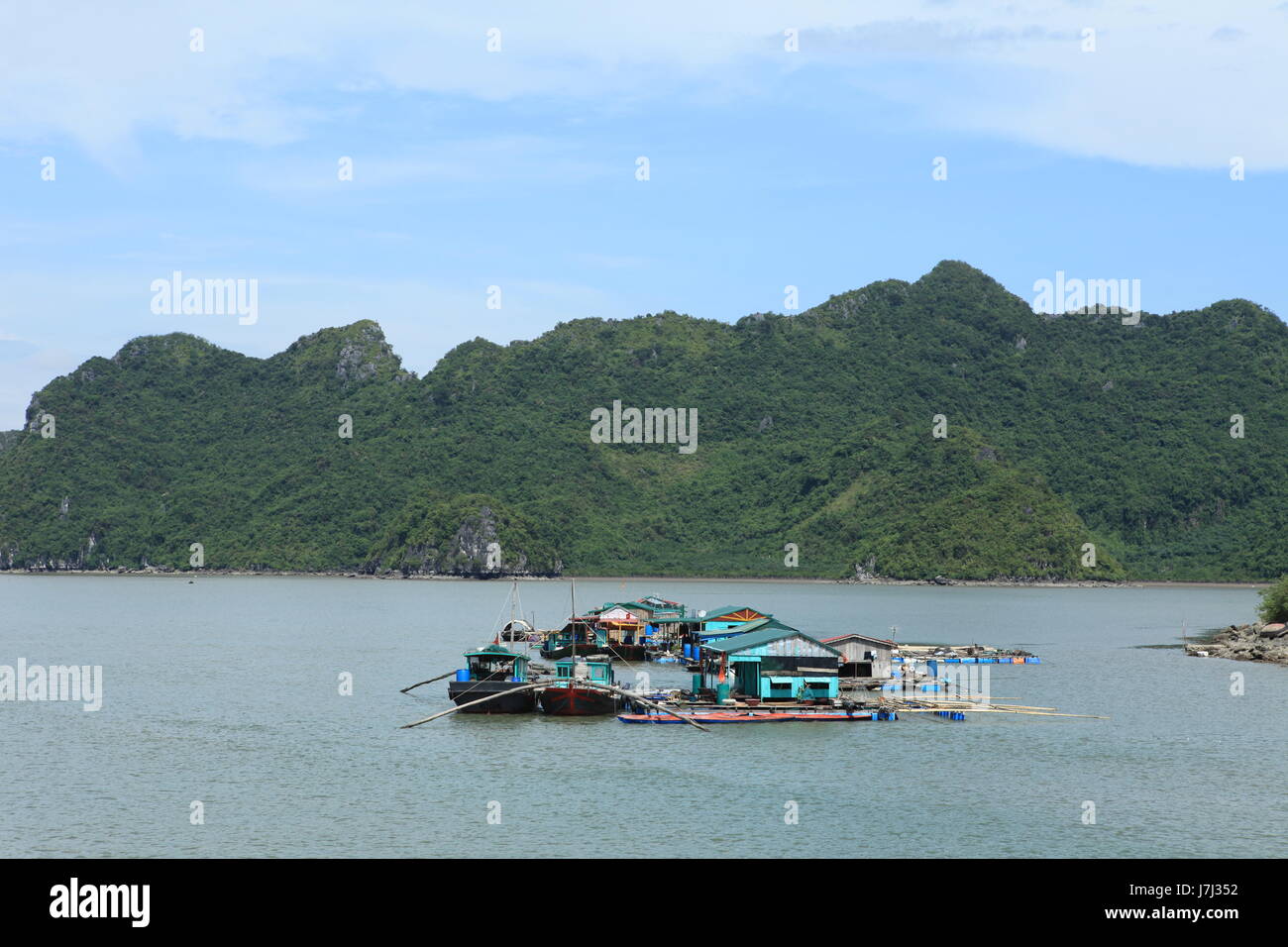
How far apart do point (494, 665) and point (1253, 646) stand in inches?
2275

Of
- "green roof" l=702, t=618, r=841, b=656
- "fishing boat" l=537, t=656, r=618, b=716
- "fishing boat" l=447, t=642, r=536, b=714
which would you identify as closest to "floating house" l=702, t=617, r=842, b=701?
"green roof" l=702, t=618, r=841, b=656

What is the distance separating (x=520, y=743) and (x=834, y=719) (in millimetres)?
14175

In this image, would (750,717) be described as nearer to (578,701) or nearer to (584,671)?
(578,701)

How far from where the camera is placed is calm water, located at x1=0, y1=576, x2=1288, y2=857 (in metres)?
35.4

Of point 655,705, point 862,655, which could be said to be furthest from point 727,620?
point 655,705

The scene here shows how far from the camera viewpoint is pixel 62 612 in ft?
475

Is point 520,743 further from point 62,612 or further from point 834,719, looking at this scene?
point 62,612

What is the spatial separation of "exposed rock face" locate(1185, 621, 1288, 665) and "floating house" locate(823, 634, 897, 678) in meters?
30.4

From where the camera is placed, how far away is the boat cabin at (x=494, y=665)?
6153 cm

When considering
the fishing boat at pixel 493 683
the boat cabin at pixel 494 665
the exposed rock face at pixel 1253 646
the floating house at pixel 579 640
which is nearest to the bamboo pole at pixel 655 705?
the fishing boat at pixel 493 683
